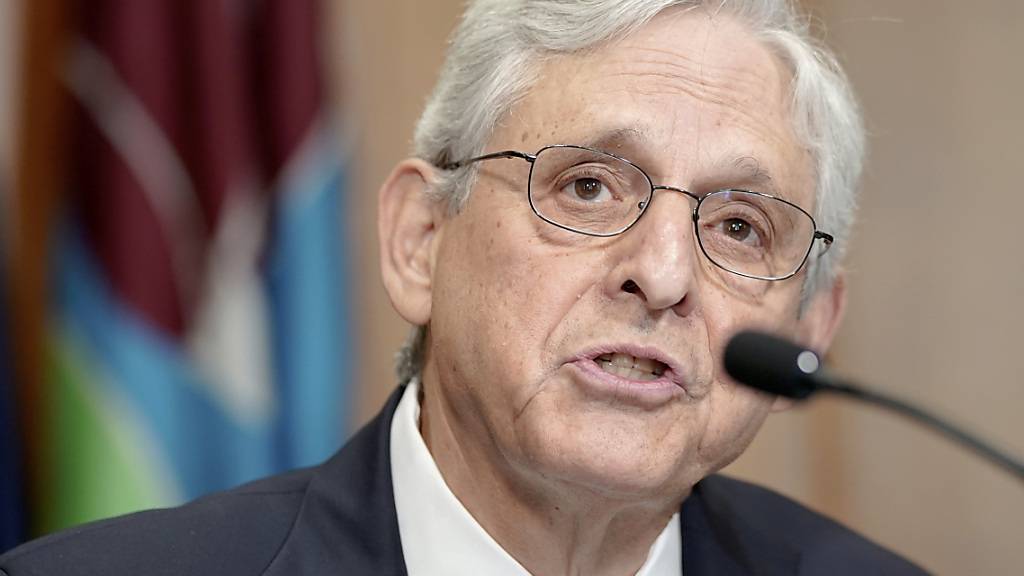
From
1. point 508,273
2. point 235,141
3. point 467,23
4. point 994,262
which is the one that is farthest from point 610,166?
point 994,262

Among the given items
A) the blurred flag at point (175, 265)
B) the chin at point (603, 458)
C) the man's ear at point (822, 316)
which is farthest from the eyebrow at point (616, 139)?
the blurred flag at point (175, 265)

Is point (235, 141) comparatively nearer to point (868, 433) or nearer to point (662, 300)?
point (662, 300)

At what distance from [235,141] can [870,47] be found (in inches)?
71.7

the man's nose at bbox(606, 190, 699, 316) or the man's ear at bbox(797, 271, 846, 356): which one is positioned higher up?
the man's nose at bbox(606, 190, 699, 316)

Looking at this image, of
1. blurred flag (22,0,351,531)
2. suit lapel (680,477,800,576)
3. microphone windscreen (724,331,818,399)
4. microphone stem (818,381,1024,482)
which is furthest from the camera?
blurred flag (22,0,351,531)

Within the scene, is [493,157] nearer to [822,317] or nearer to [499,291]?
[499,291]

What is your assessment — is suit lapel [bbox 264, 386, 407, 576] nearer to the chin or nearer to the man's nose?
the chin

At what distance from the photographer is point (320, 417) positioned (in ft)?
10.1

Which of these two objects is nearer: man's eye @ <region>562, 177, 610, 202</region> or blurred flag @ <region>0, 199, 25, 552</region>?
man's eye @ <region>562, 177, 610, 202</region>

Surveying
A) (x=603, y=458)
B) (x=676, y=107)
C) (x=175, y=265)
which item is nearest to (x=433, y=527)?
(x=603, y=458)

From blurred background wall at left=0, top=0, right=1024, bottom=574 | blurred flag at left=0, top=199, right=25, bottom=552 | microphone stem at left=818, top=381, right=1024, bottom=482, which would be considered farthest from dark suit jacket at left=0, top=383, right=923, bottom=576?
blurred background wall at left=0, top=0, right=1024, bottom=574

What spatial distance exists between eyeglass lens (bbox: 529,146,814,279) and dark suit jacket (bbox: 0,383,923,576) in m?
0.48

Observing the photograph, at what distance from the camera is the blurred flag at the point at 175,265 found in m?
2.96

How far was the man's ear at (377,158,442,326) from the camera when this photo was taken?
6.66 ft
